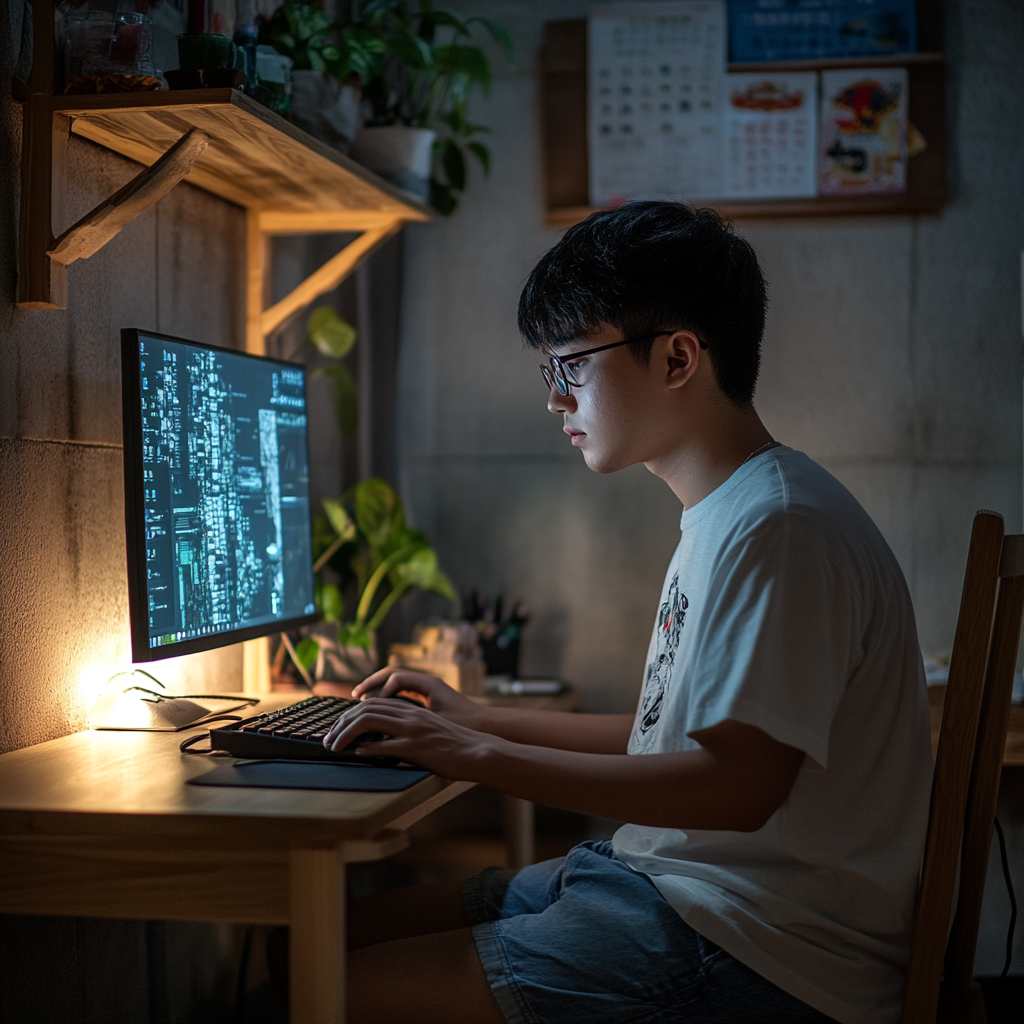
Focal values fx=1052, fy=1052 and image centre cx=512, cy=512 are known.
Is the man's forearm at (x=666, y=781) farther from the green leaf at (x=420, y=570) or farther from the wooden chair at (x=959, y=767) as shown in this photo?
the green leaf at (x=420, y=570)

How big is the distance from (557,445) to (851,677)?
1.60m

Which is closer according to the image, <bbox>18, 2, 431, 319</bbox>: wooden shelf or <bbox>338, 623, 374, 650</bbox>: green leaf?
<bbox>18, 2, 431, 319</bbox>: wooden shelf

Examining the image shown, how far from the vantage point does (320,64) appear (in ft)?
5.98

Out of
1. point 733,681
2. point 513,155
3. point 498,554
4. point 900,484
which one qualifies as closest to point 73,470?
point 733,681

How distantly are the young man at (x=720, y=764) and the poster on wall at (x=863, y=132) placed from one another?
141 centimetres

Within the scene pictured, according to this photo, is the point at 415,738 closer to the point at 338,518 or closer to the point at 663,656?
the point at 663,656

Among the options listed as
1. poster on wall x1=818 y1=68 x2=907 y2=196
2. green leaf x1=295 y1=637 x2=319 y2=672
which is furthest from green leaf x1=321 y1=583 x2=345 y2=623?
poster on wall x1=818 y1=68 x2=907 y2=196

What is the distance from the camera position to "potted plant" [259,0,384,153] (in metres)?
1.79

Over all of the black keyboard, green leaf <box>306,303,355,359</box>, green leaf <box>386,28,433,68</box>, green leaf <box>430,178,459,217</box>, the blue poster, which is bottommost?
the black keyboard

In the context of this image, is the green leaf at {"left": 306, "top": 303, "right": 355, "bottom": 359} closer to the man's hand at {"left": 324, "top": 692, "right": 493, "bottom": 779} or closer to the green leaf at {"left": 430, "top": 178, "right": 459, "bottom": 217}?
the green leaf at {"left": 430, "top": 178, "right": 459, "bottom": 217}

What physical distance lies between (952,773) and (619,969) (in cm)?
40

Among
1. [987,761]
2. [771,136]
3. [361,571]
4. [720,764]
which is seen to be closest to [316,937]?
[720,764]

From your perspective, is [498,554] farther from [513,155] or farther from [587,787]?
[587,787]

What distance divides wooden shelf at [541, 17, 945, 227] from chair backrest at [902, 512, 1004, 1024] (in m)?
1.63
